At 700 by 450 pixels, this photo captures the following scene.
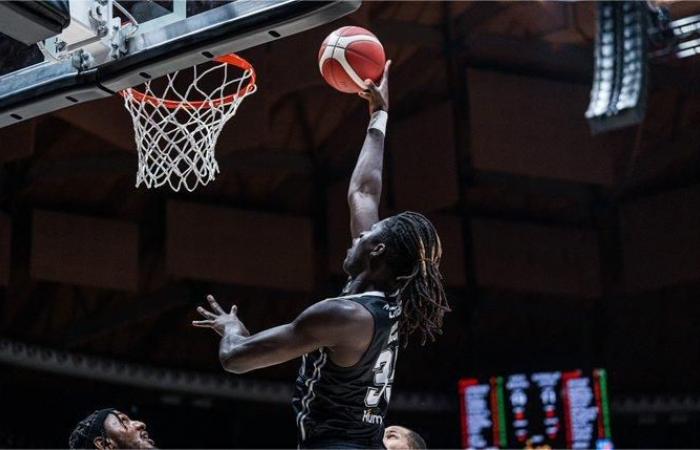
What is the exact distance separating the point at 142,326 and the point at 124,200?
2.78 metres

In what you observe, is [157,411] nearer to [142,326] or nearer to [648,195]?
[142,326]

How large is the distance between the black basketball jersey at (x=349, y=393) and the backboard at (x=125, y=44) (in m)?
1.33

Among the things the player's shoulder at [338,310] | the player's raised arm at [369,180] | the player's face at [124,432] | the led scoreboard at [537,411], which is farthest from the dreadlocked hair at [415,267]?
the led scoreboard at [537,411]

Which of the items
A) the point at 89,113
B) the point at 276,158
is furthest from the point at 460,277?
the point at 89,113

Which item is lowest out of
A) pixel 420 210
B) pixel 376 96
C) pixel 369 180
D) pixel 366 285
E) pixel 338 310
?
pixel 338 310

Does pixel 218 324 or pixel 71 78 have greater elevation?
pixel 71 78

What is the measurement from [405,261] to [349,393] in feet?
1.56

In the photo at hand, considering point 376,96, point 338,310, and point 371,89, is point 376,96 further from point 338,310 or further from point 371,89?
point 338,310

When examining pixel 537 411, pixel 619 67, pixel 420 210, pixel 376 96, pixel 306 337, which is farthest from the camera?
pixel 420 210

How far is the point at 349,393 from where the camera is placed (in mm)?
3541

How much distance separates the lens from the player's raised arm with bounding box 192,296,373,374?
3.43 metres

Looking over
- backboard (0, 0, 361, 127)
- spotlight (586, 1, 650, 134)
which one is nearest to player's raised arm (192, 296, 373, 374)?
backboard (0, 0, 361, 127)

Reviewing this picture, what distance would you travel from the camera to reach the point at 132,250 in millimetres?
13586

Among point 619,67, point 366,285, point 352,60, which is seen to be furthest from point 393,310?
point 619,67
